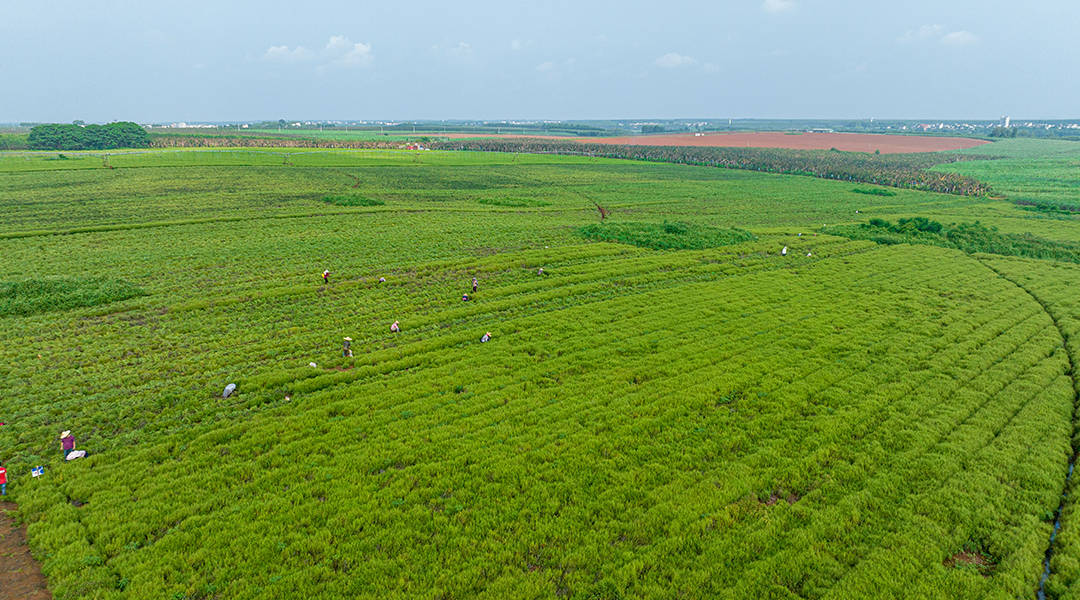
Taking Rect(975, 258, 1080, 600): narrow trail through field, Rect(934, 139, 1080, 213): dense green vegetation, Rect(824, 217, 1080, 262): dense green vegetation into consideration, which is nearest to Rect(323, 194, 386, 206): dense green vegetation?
Rect(824, 217, 1080, 262): dense green vegetation

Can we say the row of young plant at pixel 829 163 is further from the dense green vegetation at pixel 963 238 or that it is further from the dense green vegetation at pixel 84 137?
the dense green vegetation at pixel 84 137

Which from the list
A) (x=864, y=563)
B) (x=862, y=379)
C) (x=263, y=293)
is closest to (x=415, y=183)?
(x=263, y=293)

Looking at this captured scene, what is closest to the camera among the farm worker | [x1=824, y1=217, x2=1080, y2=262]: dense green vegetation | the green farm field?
the green farm field

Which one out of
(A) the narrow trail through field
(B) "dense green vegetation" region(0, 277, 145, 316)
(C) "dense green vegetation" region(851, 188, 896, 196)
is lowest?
(A) the narrow trail through field

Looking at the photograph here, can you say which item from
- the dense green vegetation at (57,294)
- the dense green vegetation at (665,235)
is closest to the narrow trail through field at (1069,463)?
the dense green vegetation at (665,235)

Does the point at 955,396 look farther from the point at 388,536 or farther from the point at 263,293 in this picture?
the point at 263,293

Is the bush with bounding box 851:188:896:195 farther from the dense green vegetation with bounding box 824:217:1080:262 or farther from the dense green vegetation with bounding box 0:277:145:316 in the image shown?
the dense green vegetation with bounding box 0:277:145:316
